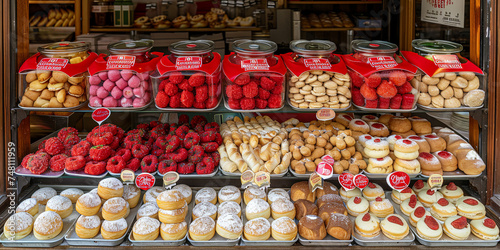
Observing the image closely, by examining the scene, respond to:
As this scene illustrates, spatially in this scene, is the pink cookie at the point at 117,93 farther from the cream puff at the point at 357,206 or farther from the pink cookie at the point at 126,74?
the cream puff at the point at 357,206

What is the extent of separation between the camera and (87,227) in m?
2.01

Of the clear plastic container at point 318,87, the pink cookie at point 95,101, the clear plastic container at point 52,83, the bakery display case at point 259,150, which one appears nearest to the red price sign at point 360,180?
the bakery display case at point 259,150

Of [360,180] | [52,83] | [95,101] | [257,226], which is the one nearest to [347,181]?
[360,180]

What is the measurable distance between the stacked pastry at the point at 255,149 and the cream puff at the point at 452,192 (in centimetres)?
89

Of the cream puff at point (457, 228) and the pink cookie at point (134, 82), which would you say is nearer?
the cream puff at point (457, 228)

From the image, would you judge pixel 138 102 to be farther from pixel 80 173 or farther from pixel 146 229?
pixel 146 229

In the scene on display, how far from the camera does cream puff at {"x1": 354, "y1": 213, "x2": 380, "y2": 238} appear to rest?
6.66 ft

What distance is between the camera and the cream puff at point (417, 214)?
6.97 ft

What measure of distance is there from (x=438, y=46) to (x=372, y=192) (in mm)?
873

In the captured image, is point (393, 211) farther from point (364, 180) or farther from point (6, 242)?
point (6, 242)

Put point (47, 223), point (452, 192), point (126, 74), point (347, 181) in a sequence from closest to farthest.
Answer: point (47, 223), point (126, 74), point (347, 181), point (452, 192)

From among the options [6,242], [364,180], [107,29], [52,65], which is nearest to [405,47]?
[364,180]

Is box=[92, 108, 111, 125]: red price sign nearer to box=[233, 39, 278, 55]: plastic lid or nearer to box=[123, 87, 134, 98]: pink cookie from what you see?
box=[123, 87, 134, 98]: pink cookie

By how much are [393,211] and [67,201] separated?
172cm
